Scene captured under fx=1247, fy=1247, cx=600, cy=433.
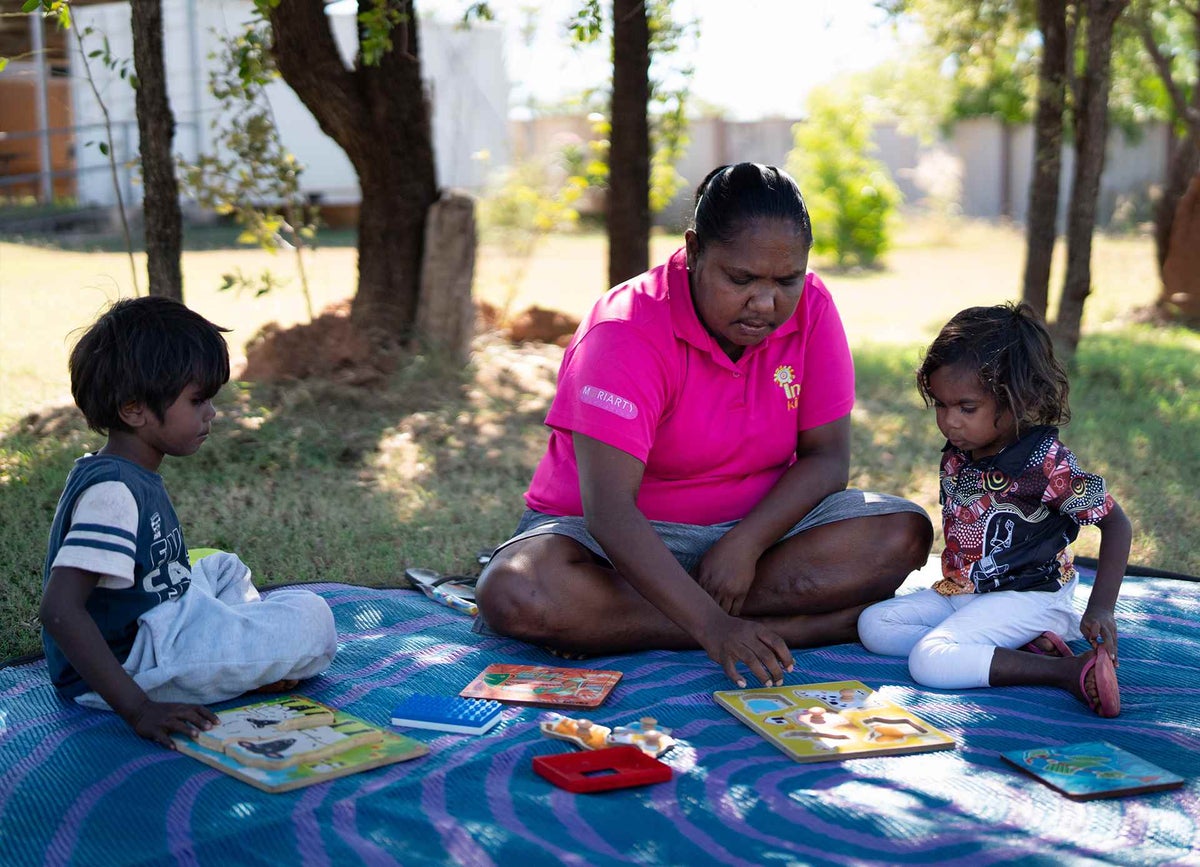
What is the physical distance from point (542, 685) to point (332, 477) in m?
2.57

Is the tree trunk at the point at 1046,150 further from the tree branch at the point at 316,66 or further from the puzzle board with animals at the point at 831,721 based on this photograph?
the puzzle board with animals at the point at 831,721

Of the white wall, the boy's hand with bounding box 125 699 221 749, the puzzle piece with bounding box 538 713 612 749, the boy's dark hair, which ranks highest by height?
the white wall

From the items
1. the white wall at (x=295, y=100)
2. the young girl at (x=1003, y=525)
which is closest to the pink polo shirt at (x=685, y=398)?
the young girl at (x=1003, y=525)

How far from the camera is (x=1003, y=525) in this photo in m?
3.28

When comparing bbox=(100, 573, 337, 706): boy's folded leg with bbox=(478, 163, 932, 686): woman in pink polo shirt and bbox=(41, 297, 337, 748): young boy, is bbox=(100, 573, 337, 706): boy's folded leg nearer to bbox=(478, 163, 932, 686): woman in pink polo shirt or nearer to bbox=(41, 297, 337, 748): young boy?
bbox=(41, 297, 337, 748): young boy

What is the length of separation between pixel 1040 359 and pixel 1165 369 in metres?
5.45

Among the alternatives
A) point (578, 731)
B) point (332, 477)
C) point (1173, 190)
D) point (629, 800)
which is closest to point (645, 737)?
point (578, 731)

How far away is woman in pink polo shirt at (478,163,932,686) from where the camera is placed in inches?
116

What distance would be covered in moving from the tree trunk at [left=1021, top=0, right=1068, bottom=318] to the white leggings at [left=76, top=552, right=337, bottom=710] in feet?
19.5

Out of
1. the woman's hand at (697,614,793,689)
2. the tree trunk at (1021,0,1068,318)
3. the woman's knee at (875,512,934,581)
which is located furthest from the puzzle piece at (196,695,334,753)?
the tree trunk at (1021,0,1068,318)

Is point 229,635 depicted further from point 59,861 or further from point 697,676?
point 697,676

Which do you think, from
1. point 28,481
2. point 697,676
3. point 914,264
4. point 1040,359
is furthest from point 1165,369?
point 914,264

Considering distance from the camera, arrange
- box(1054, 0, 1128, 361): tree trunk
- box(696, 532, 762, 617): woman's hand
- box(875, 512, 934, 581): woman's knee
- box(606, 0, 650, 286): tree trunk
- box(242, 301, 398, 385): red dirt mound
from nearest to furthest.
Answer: box(696, 532, 762, 617): woman's hand → box(875, 512, 934, 581): woman's knee → box(242, 301, 398, 385): red dirt mound → box(606, 0, 650, 286): tree trunk → box(1054, 0, 1128, 361): tree trunk

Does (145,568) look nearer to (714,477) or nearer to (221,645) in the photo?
(221,645)
